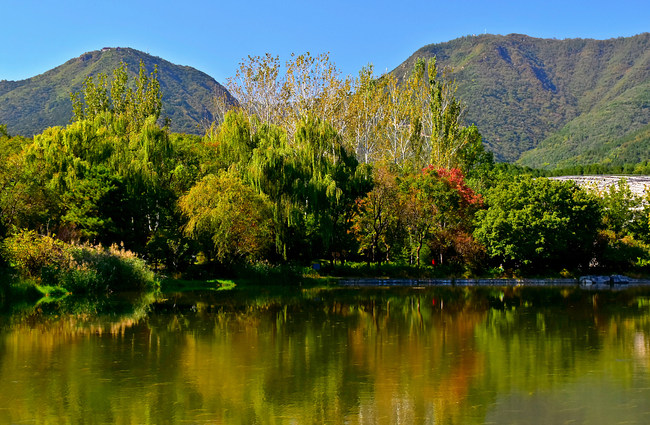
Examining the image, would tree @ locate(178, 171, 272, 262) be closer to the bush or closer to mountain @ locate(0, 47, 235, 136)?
the bush

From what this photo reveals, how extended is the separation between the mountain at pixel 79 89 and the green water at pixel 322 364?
10415 cm

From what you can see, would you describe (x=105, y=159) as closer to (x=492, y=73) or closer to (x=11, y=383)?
(x=11, y=383)

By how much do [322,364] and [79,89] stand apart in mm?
145884

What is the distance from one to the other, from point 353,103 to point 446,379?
143ft

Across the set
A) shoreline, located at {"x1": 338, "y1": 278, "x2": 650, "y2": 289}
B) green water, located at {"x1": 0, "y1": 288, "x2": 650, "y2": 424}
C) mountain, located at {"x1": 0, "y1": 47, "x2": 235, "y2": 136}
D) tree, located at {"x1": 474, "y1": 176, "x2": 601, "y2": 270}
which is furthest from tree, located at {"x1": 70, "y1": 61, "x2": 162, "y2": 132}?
mountain, located at {"x1": 0, "y1": 47, "x2": 235, "y2": 136}

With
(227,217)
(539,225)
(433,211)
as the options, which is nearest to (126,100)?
(227,217)

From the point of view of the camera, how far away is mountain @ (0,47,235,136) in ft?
440

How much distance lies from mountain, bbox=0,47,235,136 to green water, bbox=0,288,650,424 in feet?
342

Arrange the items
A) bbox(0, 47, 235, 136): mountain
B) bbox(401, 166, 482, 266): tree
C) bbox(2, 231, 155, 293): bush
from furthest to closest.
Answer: bbox(0, 47, 235, 136): mountain, bbox(401, 166, 482, 266): tree, bbox(2, 231, 155, 293): bush

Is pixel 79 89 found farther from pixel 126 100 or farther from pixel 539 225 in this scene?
pixel 539 225

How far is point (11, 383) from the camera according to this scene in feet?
43.7

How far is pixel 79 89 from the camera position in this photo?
14712 cm

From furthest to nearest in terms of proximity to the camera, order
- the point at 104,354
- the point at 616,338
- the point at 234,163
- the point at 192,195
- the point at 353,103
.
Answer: the point at 353,103, the point at 234,163, the point at 192,195, the point at 616,338, the point at 104,354

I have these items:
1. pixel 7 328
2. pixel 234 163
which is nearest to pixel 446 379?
pixel 7 328
